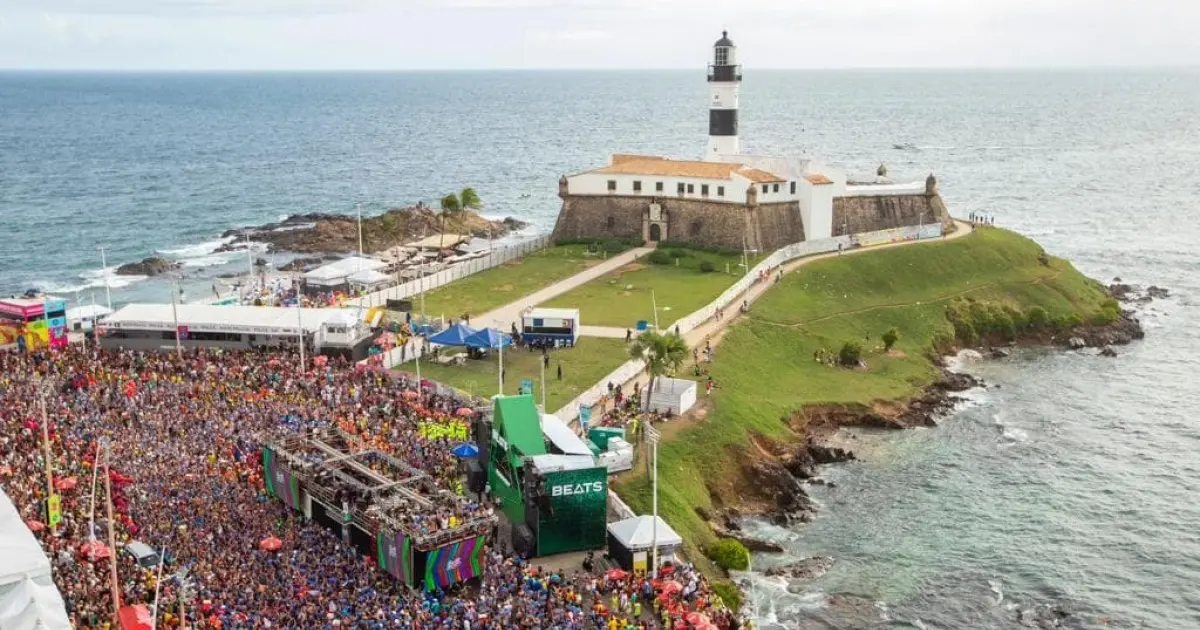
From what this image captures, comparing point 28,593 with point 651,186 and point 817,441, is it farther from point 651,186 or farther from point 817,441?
point 651,186

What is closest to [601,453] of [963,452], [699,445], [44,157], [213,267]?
[699,445]

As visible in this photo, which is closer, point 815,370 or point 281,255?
point 815,370

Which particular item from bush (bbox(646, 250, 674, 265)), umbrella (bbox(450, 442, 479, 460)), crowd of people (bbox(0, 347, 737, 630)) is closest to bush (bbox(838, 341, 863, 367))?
bush (bbox(646, 250, 674, 265))

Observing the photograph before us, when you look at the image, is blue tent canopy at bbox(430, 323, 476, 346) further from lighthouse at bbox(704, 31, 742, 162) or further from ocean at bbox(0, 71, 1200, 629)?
lighthouse at bbox(704, 31, 742, 162)

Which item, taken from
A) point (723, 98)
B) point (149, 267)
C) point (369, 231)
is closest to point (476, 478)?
point (723, 98)

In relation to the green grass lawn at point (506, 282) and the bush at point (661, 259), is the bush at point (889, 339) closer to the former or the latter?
the bush at point (661, 259)

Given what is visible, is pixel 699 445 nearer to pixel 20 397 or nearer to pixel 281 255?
pixel 20 397

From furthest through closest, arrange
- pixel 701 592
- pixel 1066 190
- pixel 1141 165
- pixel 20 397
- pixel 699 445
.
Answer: pixel 1141 165, pixel 1066 190, pixel 699 445, pixel 20 397, pixel 701 592
